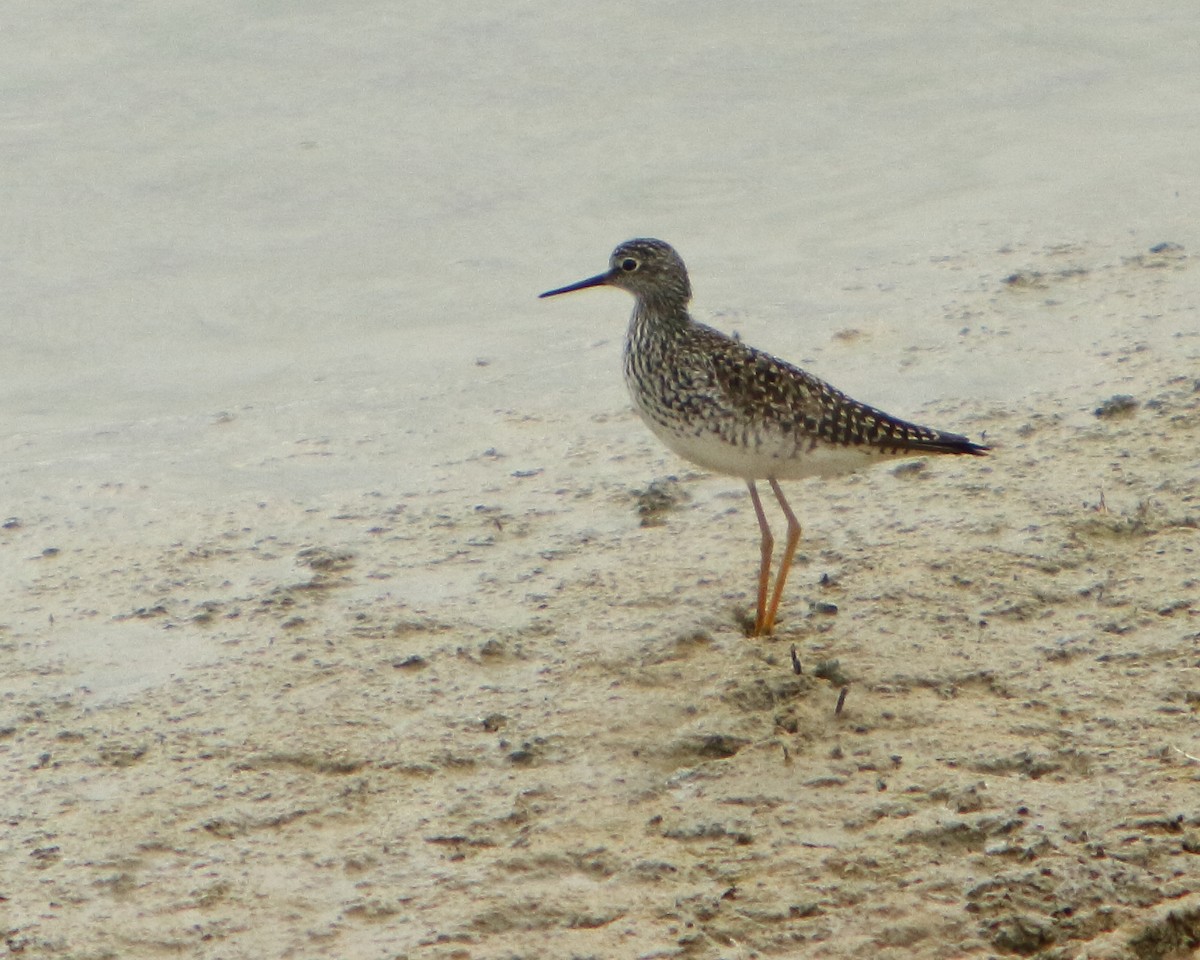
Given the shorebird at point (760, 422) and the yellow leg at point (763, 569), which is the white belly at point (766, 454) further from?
the yellow leg at point (763, 569)

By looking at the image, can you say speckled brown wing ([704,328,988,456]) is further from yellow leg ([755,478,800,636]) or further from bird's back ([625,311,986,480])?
yellow leg ([755,478,800,636])

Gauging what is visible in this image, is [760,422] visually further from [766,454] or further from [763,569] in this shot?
[763,569]

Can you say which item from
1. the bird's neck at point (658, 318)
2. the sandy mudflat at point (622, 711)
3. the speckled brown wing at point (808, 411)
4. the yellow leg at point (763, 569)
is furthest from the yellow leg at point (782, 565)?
the bird's neck at point (658, 318)

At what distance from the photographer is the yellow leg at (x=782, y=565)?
591 cm

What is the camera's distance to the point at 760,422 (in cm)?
596

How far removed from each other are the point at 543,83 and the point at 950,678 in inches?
301

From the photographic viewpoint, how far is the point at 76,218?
10320 mm

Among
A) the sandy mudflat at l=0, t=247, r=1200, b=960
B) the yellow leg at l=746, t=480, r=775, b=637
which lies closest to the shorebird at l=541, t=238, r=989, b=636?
the yellow leg at l=746, t=480, r=775, b=637

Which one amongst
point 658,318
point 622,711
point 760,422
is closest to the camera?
point 622,711

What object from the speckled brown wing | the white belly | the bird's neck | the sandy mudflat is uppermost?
the bird's neck

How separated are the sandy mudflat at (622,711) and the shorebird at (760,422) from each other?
43cm

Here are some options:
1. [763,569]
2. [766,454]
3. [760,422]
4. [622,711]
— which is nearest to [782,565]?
[763,569]

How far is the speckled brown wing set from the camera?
5.98 m

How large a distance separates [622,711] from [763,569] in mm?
950
